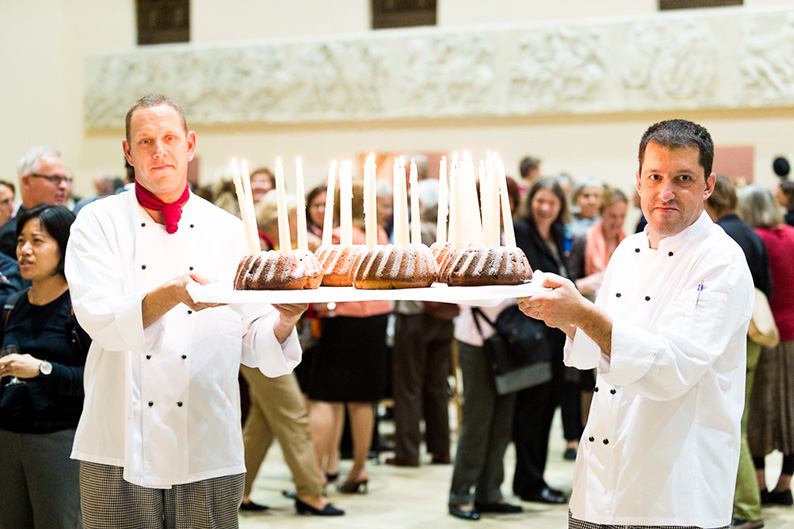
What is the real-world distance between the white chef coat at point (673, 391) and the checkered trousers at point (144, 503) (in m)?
1.07

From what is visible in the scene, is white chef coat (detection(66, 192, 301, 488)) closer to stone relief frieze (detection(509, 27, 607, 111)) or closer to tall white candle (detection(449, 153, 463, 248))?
tall white candle (detection(449, 153, 463, 248))

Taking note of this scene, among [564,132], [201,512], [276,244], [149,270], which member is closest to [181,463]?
[201,512]

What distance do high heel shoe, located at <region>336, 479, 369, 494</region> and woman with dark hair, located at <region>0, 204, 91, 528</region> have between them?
2.35m

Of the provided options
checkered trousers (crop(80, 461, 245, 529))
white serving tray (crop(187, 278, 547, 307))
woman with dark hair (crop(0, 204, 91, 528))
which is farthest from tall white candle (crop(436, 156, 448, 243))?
woman with dark hair (crop(0, 204, 91, 528))

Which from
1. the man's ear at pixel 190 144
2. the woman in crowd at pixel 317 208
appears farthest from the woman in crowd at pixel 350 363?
the man's ear at pixel 190 144

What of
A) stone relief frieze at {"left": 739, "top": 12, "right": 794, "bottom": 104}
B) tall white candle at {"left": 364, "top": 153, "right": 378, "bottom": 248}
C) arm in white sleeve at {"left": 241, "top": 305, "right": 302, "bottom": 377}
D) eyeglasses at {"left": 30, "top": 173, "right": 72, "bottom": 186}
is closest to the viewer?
tall white candle at {"left": 364, "top": 153, "right": 378, "bottom": 248}

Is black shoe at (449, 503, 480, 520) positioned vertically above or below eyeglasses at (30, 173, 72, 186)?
below

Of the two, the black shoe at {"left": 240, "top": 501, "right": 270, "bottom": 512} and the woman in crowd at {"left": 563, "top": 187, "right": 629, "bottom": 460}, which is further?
the woman in crowd at {"left": 563, "top": 187, "right": 629, "bottom": 460}

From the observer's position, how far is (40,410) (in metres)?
→ 3.46

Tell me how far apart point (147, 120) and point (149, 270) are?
439mm

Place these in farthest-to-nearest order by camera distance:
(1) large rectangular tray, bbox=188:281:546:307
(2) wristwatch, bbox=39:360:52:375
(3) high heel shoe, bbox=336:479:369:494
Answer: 1. (3) high heel shoe, bbox=336:479:369:494
2. (2) wristwatch, bbox=39:360:52:375
3. (1) large rectangular tray, bbox=188:281:546:307

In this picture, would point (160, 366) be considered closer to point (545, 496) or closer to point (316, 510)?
point (316, 510)

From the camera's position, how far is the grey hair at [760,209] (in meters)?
5.38

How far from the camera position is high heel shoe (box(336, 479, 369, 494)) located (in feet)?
18.6
